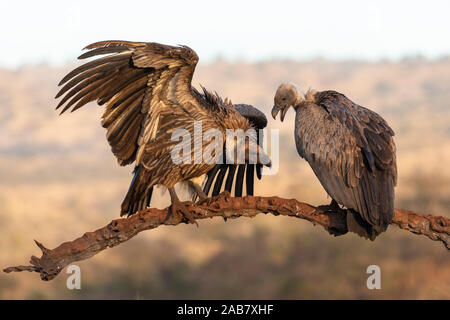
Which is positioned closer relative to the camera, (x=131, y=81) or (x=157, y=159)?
(x=131, y=81)

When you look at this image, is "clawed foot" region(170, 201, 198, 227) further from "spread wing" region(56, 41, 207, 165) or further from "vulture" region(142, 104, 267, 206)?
"vulture" region(142, 104, 267, 206)

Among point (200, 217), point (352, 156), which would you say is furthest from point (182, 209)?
point (352, 156)

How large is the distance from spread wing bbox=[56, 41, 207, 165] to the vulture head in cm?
107

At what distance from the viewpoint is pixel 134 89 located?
562 centimetres

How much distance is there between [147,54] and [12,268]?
2.16 m

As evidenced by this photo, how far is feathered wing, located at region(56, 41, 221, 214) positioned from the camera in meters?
5.39

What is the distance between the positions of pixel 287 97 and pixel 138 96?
1764 mm

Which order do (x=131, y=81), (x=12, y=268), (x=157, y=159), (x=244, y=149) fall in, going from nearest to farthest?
(x=12, y=268)
(x=131, y=81)
(x=157, y=159)
(x=244, y=149)

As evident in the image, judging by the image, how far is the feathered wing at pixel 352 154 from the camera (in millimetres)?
5461

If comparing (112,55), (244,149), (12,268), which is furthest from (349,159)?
(12,268)

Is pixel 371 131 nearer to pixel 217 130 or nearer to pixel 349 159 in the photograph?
pixel 349 159

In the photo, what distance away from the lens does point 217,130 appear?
6.35 meters

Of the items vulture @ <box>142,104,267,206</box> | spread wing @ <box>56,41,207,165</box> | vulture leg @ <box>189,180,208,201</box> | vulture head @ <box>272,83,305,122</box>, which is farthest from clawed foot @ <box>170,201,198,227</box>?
vulture head @ <box>272,83,305,122</box>

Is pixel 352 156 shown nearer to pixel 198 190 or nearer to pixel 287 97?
pixel 287 97
